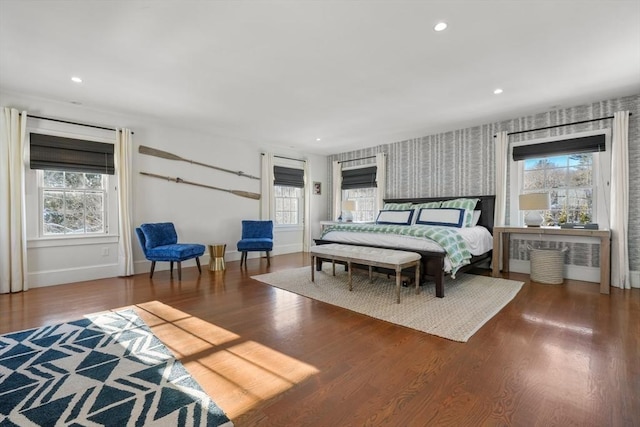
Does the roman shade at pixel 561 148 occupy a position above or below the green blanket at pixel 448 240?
above

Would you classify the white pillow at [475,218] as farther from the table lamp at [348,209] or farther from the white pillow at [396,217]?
the table lamp at [348,209]

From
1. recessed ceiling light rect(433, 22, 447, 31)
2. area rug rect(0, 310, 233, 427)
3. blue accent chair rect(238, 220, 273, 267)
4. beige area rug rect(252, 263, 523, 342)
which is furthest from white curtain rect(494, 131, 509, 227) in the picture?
area rug rect(0, 310, 233, 427)

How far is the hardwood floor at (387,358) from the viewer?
Answer: 4.89 feet

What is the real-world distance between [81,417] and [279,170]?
18.6 feet

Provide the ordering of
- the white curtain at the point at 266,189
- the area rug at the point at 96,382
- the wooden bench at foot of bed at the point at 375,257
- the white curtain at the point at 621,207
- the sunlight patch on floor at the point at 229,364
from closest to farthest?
the area rug at the point at 96,382 < the sunlight patch on floor at the point at 229,364 < the wooden bench at foot of bed at the point at 375,257 < the white curtain at the point at 621,207 < the white curtain at the point at 266,189

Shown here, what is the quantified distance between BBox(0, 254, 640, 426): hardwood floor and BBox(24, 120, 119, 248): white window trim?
0.86 metres

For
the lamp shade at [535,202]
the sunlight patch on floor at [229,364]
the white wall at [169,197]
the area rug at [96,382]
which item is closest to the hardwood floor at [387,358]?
the sunlight patch on floor at [229,364]

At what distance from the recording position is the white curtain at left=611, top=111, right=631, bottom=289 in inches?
147

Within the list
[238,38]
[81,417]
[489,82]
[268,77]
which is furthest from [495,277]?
[81,417]

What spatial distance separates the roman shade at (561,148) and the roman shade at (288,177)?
434 centimetres

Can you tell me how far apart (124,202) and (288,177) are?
11.0 ft

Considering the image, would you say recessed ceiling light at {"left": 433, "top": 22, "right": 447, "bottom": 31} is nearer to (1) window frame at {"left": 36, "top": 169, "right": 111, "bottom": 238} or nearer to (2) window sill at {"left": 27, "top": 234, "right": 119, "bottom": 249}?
(1) window frame at {"left": 36, "top": 169, "right": 111, "bottom": 238}

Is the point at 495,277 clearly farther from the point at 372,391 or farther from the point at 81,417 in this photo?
the point at 81,417

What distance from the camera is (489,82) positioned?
3369 millimetres
